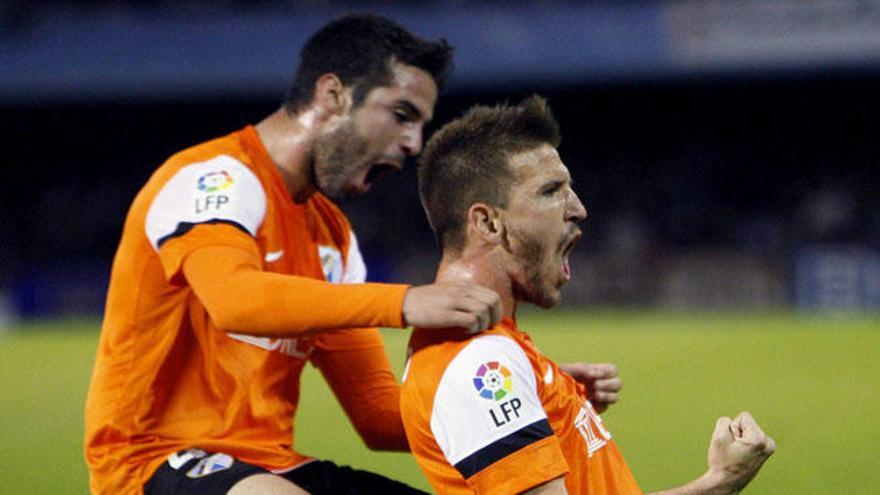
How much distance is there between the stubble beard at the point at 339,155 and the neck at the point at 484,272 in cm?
93

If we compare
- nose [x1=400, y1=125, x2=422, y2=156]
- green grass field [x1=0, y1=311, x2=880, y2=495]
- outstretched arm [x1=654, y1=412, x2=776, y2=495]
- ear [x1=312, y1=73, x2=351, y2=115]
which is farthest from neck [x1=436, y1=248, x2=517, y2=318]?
green grass field [x1=0, y1=311, x2=880, y2=495]

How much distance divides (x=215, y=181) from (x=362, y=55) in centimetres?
69

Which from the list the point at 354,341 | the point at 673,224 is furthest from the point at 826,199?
the point at 354,341

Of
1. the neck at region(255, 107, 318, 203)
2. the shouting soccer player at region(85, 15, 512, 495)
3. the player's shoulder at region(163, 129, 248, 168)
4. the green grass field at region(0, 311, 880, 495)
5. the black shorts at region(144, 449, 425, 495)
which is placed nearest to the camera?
the shouting soccer player at region(85, 15, 512, 495)

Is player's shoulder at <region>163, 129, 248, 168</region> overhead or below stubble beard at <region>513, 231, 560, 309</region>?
overhead

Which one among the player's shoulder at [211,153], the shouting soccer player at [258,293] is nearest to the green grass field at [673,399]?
the shouting soccer player at [258,293]

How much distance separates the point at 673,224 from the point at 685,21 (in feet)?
15.2

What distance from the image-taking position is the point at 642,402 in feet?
34.2

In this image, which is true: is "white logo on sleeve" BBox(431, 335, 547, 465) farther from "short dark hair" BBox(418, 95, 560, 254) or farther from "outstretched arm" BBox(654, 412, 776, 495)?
"outstretched arm" BBox(654, 412, 776, 495)

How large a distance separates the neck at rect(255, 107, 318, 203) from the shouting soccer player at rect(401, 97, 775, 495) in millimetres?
829

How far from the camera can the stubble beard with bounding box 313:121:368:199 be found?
4066 millimetres

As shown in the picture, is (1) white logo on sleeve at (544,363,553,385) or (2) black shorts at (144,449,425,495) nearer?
(1) white logo on sleeve at (544,363,553,385)

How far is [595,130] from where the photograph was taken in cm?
2784

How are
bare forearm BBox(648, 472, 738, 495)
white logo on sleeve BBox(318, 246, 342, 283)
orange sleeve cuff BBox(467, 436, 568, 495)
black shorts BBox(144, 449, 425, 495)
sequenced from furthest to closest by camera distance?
white logo on sleeve BBox(318, 246, 342, 283), black shorts BBox(144, 449, 425, 495), bare forearm BBox(648, 472, 738, 495), orange sleeve cuff BBox(467, 436, 568, 495)
